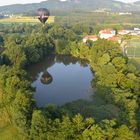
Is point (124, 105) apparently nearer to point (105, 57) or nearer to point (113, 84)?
point (113, 84)

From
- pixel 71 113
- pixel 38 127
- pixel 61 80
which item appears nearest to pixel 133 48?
pixel 61 80

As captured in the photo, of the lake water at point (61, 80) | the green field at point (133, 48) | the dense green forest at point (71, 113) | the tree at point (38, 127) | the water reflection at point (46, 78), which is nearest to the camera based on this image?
the dense green forest at point (71, 113)

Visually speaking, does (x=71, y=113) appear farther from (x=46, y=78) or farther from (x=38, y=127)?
(x=46, y=78)

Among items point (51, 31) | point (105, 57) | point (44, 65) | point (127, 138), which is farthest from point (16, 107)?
point (51, 31)

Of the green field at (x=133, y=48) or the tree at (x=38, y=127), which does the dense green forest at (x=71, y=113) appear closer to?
the tree at (x=38, y=127)

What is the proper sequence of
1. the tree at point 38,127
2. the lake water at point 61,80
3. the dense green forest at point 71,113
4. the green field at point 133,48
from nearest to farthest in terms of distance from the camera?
the dense green forest at point 71,113, the tree at point 38,127, the lake water at point 61,80, the green field at point 133,48

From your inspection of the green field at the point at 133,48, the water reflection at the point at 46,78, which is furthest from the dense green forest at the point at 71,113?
the green field at the point at 133,48

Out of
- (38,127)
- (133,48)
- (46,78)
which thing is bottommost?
(46,78)

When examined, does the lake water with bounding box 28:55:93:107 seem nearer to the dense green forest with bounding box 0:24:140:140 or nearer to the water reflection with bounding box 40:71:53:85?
the water reflection with bounding box 40:71:53:85

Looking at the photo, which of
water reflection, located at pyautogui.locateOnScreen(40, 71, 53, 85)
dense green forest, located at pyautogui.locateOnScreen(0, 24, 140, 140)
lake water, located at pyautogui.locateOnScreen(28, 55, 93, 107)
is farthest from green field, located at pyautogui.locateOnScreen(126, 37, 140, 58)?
water reflection, located at pyautogui.locateOnScreen(40, 71, 53, 85)
